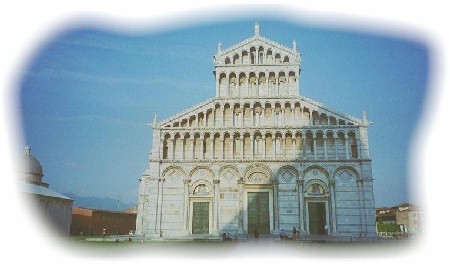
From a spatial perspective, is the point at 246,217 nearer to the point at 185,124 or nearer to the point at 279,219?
the point at 279,219

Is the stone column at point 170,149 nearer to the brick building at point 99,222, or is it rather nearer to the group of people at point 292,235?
the brick building at point 99,222

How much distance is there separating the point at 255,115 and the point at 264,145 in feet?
5.15

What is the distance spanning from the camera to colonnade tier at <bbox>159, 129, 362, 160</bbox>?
714 inches

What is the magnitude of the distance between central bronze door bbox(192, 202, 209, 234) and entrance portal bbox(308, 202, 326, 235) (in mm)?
4531

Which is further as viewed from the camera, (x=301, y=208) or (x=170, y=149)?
(x=170, y=149)

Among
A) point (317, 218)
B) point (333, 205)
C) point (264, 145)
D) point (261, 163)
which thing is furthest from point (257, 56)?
point (317, 218)

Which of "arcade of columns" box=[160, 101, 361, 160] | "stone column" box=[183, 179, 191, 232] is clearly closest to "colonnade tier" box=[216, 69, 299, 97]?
"arcade of columns" box=[160, 101, 361, 160]

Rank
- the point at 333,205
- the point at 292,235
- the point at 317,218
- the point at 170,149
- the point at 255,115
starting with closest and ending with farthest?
the point at 292,235 < the point at 333,205 < the point at 317,218 < the point at 170,149 < the point at 255,115

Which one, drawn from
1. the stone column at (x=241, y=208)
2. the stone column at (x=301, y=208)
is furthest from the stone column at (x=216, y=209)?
the stone column at (x=301, y=208)

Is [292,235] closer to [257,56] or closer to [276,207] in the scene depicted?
[276,207]

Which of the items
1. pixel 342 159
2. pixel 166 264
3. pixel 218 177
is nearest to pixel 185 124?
pixel 218 177

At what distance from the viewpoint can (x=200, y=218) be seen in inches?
706

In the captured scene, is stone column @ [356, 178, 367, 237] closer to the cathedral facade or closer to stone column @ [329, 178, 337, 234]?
the cathedral facade

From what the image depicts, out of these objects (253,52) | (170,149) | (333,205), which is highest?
(253,52)
